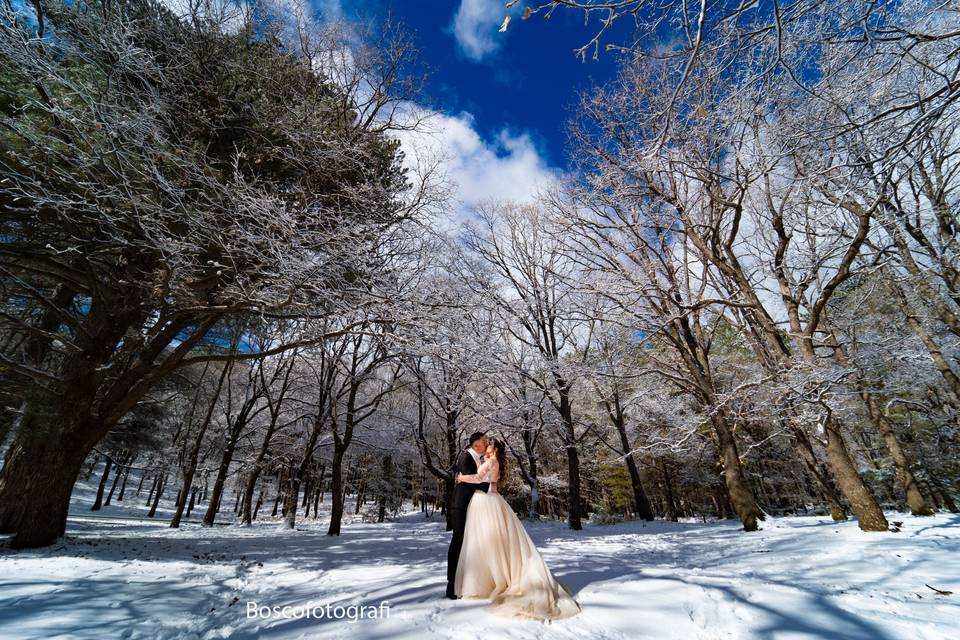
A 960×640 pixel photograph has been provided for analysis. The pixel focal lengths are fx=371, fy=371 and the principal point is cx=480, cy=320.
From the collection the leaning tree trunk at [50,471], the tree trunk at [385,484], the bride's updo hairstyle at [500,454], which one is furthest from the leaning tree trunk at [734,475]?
the tree trunk at [385,484]

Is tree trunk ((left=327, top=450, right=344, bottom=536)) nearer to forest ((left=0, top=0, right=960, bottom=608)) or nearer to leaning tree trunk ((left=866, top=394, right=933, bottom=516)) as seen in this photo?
forest ((left=0, top=0, right=960, bottom=608))

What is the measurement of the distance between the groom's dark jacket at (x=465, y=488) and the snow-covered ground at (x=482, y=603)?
2.88 feet

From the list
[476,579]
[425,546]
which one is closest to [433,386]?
[425,546]

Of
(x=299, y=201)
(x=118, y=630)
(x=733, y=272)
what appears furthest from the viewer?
(x=733, y=272)

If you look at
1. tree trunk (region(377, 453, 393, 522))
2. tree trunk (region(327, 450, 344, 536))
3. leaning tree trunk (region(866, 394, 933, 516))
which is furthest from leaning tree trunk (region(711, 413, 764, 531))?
tree trunk (region(377, 453, 393, 522))

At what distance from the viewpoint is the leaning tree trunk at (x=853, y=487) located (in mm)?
6633

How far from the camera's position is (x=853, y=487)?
6.75 m

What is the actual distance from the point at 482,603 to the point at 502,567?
1.18 ft

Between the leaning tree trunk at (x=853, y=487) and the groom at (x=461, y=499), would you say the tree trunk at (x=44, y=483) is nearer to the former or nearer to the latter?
the groom at (x=461, y=499)

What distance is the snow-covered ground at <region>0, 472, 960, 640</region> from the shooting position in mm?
3057

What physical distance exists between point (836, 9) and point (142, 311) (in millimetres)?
11584

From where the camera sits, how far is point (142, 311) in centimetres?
780

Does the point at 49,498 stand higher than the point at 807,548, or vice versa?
the point at 49,498

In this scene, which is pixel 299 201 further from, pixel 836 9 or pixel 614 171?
pixel 836 9
